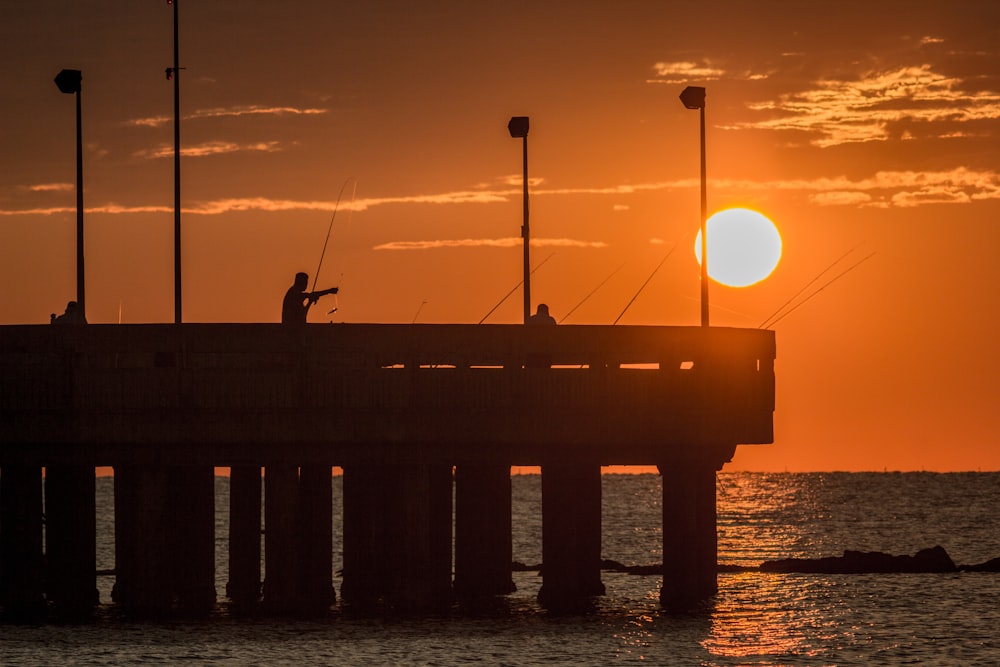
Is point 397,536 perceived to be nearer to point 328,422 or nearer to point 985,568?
point 328,422

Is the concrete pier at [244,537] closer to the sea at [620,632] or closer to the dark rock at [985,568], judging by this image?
the sea at [620,632]

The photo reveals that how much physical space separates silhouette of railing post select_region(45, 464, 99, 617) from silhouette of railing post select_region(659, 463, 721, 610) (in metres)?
11.8

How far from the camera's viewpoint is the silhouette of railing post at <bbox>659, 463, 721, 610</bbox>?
128ft

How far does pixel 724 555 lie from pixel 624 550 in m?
7.13

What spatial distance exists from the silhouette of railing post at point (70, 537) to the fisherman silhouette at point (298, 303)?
6.05m

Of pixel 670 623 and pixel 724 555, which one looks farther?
pixel 724 555

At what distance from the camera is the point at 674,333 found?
37.6 meters

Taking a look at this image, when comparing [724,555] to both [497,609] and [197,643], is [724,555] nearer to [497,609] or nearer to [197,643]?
[497,609]

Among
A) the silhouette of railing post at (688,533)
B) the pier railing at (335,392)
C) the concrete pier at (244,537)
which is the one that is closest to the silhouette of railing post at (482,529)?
the concrete pier at (244,537)

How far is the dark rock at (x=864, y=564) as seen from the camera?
202ft

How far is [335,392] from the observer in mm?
36562

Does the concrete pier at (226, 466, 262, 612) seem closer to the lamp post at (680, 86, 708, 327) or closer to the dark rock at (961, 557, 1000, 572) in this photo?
the lamp post at (680, 86, 708, 327)

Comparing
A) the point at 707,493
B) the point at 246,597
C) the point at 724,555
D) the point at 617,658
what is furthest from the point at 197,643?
the point at 724,555

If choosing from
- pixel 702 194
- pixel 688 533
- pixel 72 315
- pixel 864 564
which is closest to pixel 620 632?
pixel 688 533
